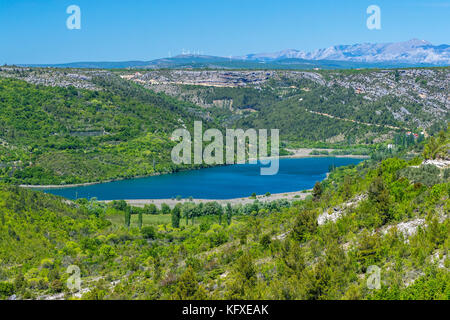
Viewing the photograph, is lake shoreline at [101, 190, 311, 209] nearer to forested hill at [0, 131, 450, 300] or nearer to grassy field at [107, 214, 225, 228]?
grassy field at [107, 214, 225, 228]

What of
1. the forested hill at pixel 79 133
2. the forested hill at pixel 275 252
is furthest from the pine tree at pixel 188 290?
the forested hill at pixel 79 133

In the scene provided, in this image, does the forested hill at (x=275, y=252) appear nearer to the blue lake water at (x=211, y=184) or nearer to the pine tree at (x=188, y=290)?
the pine tree at (x=188, y=290)

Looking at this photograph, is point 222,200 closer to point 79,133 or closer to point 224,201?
point 224,201

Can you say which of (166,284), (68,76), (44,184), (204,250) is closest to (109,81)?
(68,76)

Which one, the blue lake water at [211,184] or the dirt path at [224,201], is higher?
the dirt path at [224,201]

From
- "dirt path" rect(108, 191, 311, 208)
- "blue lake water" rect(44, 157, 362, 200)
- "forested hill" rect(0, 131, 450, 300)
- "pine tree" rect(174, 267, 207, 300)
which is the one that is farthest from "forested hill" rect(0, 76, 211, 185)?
"pine tree" rect(174, 267, 207, 300)
